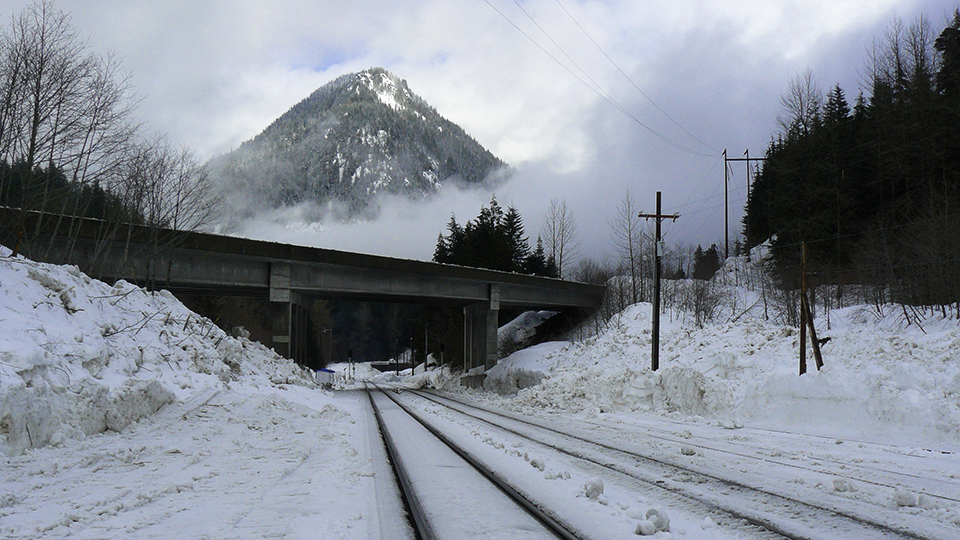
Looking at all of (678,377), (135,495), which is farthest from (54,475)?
(678,377)

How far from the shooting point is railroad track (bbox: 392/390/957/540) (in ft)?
17.7

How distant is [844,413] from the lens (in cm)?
1366

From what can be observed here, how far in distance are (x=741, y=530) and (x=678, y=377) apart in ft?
49.3

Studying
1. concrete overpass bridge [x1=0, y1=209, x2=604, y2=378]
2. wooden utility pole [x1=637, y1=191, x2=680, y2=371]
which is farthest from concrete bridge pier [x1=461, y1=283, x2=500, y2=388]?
wooden utility pole [x1=637, y1=191, x2=680, y2=371]

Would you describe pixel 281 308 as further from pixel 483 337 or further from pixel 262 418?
pixel 262 418

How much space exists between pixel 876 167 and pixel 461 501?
160 feet

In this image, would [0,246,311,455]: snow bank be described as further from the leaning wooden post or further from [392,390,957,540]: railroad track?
the leaning wooden post

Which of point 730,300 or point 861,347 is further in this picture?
point 730,300

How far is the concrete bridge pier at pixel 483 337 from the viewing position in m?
44.6

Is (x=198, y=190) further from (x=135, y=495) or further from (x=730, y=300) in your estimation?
(x=730, y=300)

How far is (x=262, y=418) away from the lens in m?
13.1

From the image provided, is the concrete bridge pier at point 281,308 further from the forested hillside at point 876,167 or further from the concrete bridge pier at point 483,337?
the forested hillside at point 876,167

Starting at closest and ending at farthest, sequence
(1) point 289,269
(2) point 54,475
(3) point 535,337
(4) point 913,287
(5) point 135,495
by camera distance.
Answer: (5) point 135,495 → (2) point 54,475 → (4) point 913,287 → (1) point 289,269 → (3) point 535,337

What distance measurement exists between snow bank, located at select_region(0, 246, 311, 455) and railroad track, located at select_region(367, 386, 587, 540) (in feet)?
15.7
